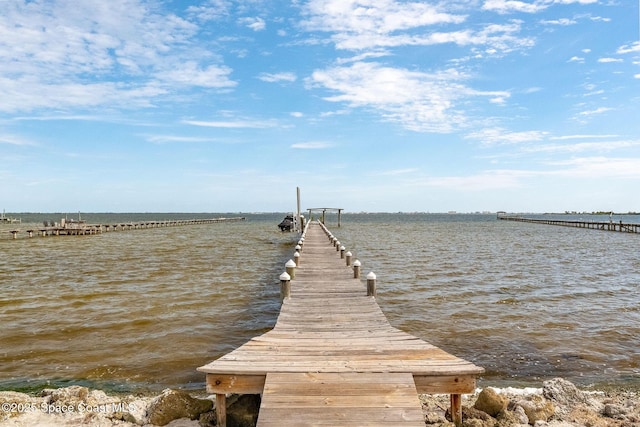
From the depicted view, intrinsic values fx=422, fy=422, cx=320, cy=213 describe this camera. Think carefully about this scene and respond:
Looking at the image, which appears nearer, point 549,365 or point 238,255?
point 549,365

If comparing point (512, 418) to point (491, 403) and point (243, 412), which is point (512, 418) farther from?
point (243, 412)

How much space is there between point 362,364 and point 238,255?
24729mm

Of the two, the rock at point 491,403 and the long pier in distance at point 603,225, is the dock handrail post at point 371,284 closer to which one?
the rock at point 491,403

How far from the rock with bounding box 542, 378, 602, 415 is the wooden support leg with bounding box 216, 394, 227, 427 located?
17.1 ft

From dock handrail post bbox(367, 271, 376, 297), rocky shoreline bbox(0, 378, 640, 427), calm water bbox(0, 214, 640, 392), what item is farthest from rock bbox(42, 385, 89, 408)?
dock handrail post bbox(367, 271, 376, 297)

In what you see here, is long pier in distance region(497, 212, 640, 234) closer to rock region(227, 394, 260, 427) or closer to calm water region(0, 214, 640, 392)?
calm water region(0, 214, 640, 392)

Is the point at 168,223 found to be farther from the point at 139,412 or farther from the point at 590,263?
the point at 139,412

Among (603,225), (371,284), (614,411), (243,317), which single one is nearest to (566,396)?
(614,411)

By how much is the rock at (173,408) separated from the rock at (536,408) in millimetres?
4858

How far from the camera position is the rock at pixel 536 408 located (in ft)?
20.8

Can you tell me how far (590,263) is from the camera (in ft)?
83.5

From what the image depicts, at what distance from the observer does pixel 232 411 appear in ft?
20.5

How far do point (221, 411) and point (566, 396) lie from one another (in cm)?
562

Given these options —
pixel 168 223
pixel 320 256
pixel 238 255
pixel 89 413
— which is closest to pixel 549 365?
pixel 89 413
